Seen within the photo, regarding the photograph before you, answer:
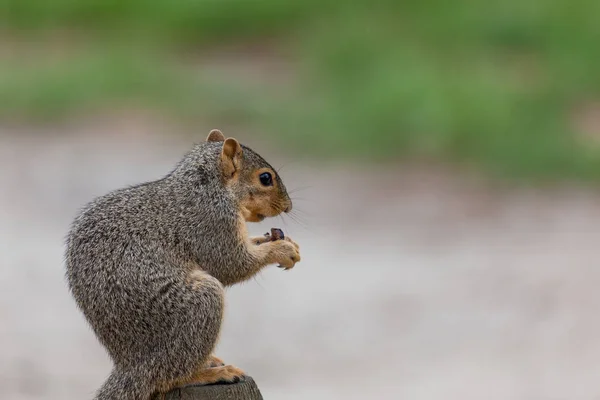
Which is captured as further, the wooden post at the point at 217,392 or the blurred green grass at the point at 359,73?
the blurred green grass at the point at 359,73

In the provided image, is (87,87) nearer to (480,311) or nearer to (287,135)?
(287,135)

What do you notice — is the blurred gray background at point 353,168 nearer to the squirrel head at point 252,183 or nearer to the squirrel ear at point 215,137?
the squirrel ear at point 215,137

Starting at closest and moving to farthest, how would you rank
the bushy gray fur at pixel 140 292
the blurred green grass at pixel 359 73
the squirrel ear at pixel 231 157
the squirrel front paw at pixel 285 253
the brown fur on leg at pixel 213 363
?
the bushy gray fur at pixel 140 292
the brown fur on leg at pixel 213 363
the squirrel ear at pixel 231 157
the squirrel front paw at pixel 285 253
the blurred green grass at pixel 359 73

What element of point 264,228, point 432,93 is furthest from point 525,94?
point 264,228

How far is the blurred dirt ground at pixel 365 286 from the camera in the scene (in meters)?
8.99

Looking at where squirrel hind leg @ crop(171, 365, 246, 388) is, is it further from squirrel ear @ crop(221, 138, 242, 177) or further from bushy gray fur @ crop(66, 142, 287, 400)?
squirrel ear @ crop(221, 138, 242, 177)

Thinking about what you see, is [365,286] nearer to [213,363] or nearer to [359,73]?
[359,73]

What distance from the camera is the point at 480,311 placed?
Answer: 10.2 metres

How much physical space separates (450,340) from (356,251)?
2002 mm

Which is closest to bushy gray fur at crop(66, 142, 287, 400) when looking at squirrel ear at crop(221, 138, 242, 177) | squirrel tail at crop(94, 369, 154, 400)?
squirrel tail at crop(94, 369, 154, 400)

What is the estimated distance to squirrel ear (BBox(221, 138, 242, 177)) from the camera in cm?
439

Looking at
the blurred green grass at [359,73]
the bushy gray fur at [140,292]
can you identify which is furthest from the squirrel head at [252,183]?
the blurred green grass at [359,73]

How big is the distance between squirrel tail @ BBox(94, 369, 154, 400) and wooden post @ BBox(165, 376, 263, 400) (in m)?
0.10

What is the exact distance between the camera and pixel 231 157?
4418 millimetres
